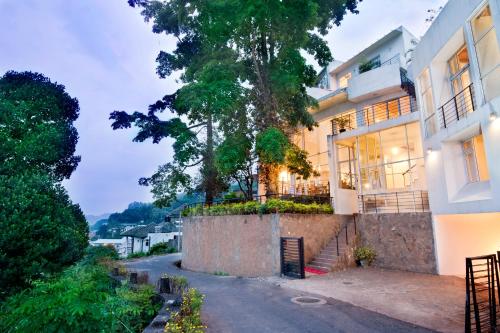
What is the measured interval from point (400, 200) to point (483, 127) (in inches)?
338

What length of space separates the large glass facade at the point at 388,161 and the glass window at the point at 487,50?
7.17 meters

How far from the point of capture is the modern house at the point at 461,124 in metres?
8.78

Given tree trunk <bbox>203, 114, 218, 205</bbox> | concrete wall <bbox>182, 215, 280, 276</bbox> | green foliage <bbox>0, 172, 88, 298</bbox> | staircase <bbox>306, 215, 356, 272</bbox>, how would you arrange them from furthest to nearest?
tree trunk <bbox>203, 114, 218, 205</bbox>, concrete wall <bbox>182, 215, 280, 276</bbox>, staircase <bbox>306, 215, 356, 272</bbox>, green foliage <bbox>0, 172, 88, 298</bbox>

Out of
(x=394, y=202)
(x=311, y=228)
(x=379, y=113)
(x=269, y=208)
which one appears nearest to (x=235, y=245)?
(x=269, y=208)

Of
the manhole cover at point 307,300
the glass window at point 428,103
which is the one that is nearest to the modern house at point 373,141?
the glass window at point 428,103

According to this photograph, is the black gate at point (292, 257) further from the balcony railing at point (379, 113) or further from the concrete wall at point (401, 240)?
the balcony railing at point (379, 113)

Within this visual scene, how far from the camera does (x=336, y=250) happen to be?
1443 centimetres

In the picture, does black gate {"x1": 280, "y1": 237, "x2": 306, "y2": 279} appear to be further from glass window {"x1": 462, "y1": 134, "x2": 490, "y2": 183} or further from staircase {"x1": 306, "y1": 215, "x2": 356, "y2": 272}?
glass window {"x1": 462, "y1": 134, "x2": 490, "y2": 183}

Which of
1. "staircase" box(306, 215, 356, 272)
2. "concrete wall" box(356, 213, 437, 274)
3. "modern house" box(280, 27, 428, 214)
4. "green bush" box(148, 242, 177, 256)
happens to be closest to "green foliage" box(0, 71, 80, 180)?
"staircase" box(306, 215, 356, 272)

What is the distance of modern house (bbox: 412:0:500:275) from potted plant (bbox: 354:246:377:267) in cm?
291

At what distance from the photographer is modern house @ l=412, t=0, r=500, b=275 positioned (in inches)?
346

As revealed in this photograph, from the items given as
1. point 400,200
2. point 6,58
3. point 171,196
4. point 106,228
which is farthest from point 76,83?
point 400,200

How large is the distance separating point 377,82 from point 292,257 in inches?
562

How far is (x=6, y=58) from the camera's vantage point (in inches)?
5354
